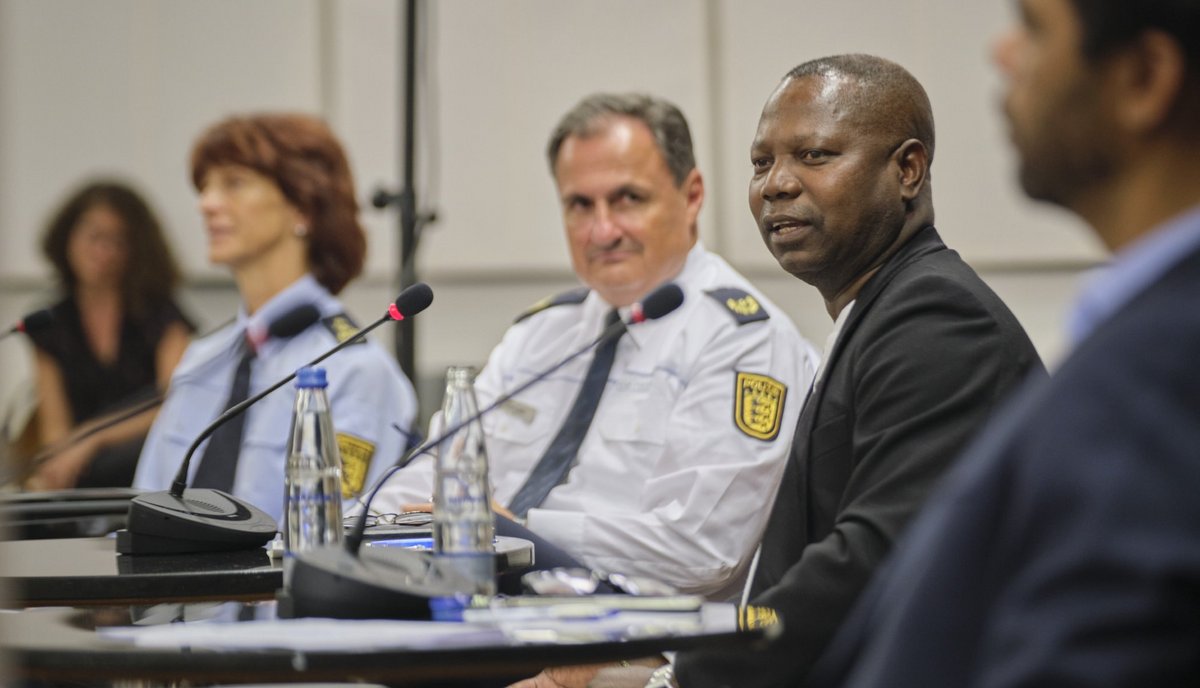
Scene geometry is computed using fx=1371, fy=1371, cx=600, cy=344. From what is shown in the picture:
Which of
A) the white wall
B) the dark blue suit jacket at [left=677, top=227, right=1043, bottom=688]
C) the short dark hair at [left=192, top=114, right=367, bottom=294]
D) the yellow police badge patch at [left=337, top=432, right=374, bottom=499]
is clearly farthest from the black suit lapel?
the white wall

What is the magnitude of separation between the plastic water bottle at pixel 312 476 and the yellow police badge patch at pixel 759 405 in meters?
0.79

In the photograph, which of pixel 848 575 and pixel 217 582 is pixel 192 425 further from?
pixel 848 575

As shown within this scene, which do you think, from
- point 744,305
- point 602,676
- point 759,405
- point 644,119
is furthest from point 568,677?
point 644,119

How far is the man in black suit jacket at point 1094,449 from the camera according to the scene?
2.24 feet

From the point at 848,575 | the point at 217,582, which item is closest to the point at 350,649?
the point at 217,582

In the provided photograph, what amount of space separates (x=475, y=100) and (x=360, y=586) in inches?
134

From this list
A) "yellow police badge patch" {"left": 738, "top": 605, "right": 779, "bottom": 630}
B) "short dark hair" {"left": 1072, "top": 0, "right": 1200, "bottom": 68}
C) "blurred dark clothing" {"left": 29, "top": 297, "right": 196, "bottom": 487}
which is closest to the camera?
"short dark hair" {"left": 1072, "top": 0, "right": 1200, "bottom": 68}

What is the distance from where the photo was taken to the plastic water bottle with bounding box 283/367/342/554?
149cm

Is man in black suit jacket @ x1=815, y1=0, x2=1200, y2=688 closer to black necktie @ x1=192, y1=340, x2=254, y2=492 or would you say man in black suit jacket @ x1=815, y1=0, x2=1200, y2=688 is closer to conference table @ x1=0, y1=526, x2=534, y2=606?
conference table @ x1=0, y1=526, x2=534, y2=606

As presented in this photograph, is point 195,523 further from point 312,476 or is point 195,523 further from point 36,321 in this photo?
point 36,321

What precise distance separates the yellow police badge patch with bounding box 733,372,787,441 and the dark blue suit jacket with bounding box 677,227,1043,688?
51cm

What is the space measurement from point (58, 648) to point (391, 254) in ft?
11.0

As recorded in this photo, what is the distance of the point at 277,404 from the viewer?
265cm

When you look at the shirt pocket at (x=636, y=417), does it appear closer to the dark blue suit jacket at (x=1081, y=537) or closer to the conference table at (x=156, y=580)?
the conference table at (x=156, y=580)
